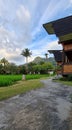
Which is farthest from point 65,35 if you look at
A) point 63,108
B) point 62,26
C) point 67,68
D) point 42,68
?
point 42,68

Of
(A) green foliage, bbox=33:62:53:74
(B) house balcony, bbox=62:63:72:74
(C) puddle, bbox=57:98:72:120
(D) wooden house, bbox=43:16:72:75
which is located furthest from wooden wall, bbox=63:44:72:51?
(A) green foliage, bbox=33:62:53:74

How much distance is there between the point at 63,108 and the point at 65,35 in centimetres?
1499

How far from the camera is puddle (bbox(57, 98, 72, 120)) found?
7266mm

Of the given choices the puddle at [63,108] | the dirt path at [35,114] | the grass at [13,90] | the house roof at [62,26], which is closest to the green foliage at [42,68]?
the house roof at [62,26]

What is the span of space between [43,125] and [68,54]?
1813 cm

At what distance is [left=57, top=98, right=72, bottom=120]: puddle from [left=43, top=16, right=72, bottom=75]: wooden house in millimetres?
11978

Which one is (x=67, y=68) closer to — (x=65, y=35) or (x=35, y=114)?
(x=65, y=35)

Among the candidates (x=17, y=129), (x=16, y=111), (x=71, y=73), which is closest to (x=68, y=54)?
(x=71, y=73)

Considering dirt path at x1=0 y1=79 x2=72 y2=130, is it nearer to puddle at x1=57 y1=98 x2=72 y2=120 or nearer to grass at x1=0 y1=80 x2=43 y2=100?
puddle at x1=57 y1=98 x2=72 y2=120

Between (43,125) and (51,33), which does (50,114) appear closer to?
(43,125)

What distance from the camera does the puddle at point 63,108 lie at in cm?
727

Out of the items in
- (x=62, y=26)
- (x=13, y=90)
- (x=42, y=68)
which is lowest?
(x=13, y=90)

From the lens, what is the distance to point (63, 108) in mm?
8266

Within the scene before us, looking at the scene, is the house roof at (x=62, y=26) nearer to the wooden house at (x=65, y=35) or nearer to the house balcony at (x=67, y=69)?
the wooden house at (x=65, y=35)
